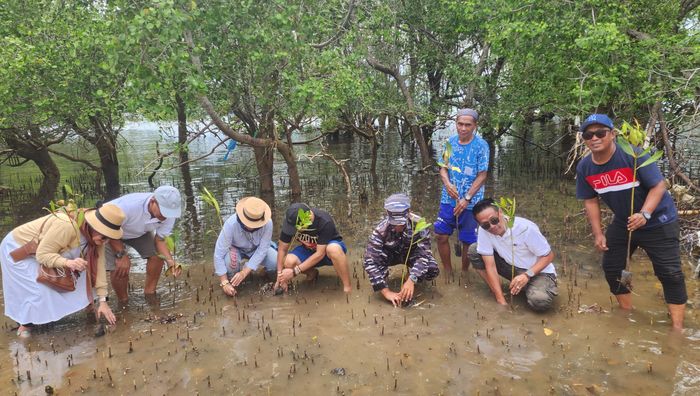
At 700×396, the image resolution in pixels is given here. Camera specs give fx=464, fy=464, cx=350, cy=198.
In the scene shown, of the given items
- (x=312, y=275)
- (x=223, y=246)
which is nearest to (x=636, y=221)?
(x=312, y=275)

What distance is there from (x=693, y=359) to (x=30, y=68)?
29.5ft

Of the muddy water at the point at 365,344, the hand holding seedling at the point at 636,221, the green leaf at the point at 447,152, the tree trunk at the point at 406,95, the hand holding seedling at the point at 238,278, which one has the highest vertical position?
the tree trunk at the point at 406,95

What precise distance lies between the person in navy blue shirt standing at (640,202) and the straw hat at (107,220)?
3.82 metres

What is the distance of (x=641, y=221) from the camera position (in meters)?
3.38

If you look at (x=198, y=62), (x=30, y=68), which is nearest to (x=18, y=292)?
(x=198, y=62)

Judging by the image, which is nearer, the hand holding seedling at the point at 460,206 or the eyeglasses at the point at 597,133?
the eyeglasses at the point at 597,133

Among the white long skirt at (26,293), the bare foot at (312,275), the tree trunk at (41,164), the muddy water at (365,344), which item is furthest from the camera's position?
the tree trunk at (41,164)

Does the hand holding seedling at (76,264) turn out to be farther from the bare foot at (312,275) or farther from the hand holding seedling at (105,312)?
the bare foot at (312,275)

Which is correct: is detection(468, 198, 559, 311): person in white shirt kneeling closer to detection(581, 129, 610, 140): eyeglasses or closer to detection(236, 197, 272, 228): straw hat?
detection(581, 129, 610, 140): eyeglasses

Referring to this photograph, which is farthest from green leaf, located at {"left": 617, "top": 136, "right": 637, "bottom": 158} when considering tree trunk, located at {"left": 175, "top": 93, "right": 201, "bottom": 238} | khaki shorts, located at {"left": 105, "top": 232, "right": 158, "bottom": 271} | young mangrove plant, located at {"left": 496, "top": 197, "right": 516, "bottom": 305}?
tree trunk, located at {"left": 175, "top": 93, "right": 201, "bottom": 238}

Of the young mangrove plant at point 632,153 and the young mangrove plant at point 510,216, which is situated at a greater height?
the young mangrove plant at point 632,153

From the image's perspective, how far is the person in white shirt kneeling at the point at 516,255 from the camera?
407cm

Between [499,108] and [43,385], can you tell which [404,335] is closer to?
[43,385]

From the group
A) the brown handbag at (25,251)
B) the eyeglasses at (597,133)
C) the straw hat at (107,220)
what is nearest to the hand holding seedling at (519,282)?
the eyeglasses at (597,133)
